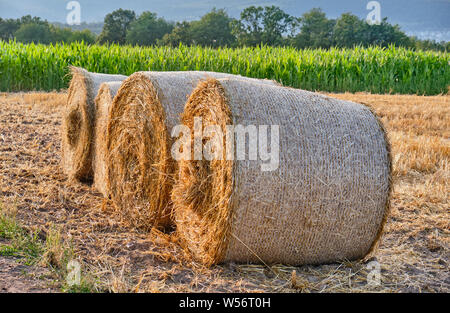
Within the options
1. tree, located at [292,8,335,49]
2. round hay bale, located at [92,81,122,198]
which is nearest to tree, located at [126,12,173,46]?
tree, located at [292,8,335,49]

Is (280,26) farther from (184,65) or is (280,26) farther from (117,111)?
(117,111)

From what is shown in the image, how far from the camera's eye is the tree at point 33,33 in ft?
142

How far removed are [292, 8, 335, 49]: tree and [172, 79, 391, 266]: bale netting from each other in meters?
40.4

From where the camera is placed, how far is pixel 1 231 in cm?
412

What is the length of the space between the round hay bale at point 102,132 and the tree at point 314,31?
1526 inches

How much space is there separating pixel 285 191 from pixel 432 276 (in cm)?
135

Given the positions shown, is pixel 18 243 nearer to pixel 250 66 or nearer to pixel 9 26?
pixel 250 66

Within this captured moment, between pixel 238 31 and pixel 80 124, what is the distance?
3997 cm

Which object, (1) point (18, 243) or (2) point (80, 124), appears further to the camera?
(2) point (80, 124)

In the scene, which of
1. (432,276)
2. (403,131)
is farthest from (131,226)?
(403,131)

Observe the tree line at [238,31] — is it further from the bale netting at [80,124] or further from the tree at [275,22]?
the bale netting at [80,124]

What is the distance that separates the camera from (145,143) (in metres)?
4.53

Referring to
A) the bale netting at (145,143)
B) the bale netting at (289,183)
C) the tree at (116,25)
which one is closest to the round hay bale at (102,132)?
the bale netting at (145,143)

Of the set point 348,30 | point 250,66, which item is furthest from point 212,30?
point 250,66
